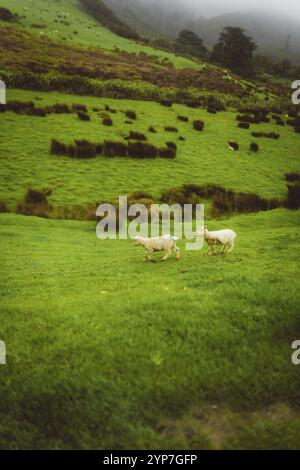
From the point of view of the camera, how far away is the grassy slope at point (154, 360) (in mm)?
5344

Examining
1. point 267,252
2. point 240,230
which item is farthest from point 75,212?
point 267,252

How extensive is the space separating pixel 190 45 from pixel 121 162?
85.4 metres

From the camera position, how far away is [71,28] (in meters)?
76.6

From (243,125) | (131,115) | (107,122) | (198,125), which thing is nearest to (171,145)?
(107,122)

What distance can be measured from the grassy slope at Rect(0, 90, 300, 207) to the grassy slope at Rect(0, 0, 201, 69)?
37.8 m

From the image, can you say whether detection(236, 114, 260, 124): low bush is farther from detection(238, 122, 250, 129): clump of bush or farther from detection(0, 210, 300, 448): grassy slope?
detection(0, 210, 300, 448): grassy slope

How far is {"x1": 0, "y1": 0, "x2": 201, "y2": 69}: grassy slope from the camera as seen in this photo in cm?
7000

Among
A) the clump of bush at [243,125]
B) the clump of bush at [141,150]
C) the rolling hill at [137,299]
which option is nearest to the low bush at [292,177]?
the rolling hill at [137,299]

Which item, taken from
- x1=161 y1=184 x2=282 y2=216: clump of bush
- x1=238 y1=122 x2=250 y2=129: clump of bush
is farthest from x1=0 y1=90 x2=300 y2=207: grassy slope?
x1=238 y1=122 x2=250 y2=129: clump of bush

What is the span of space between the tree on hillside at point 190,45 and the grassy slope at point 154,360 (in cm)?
9791

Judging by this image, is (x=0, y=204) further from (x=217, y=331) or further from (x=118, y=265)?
(x=217, y=331)

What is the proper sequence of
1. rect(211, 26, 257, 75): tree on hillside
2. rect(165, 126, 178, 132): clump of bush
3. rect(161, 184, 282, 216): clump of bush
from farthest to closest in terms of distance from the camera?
rect(211, 26, 257, 75): tree on hillside → rect(165, 126, 178, 132): clump of bush → rect(161, 184, 282, 216): clump of bush

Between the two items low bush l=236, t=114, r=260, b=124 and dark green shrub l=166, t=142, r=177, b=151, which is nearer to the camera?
dark green shrub l=166, t=142, r=177, b=151

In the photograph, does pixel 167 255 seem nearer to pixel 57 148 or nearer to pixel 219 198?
pixel 219 198
